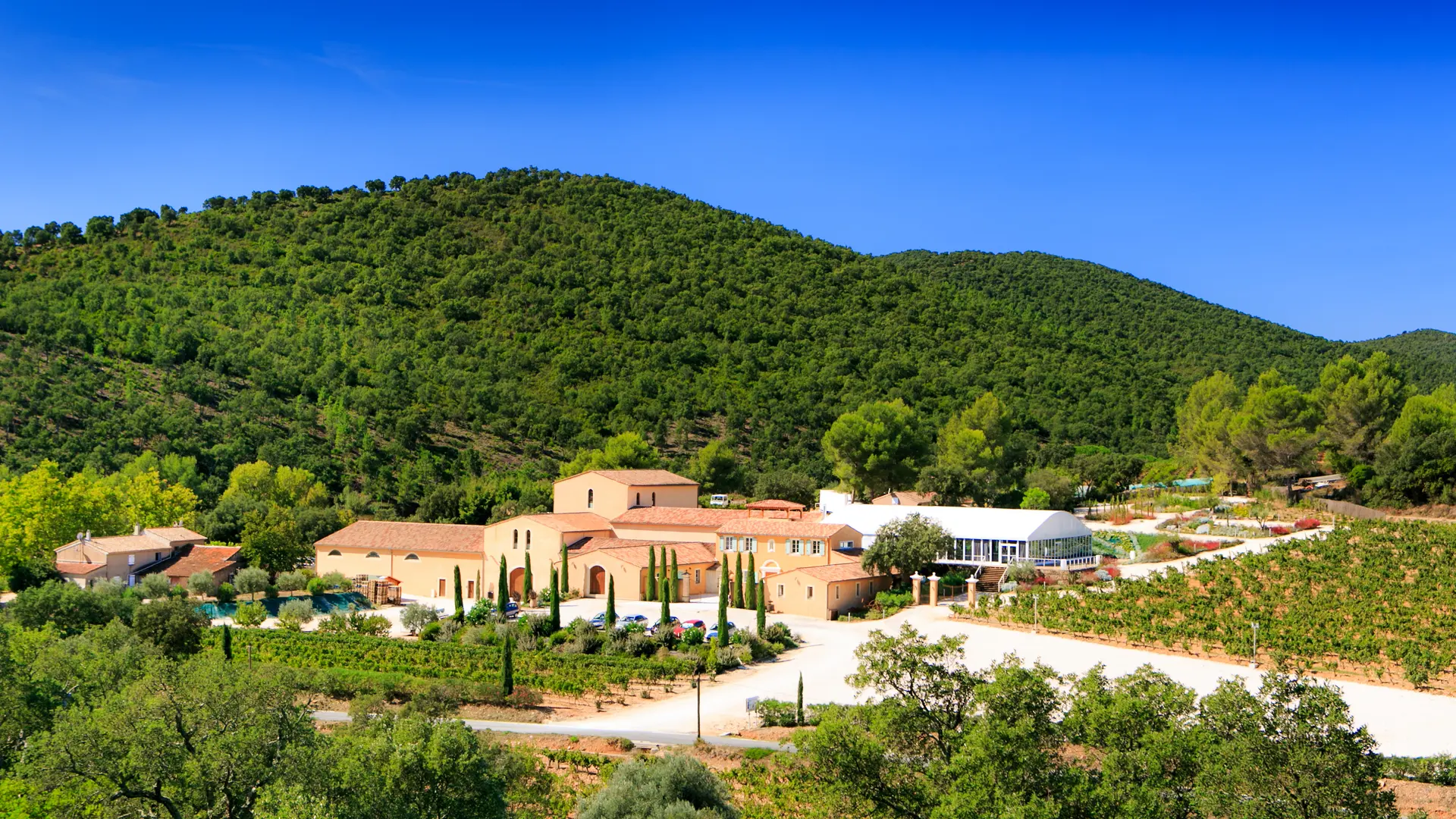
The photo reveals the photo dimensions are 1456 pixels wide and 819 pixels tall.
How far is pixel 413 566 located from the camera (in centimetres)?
4741

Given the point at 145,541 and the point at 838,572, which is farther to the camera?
the point at 145,541

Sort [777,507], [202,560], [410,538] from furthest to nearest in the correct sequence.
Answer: [777,507] → [410,538] → [202,560]

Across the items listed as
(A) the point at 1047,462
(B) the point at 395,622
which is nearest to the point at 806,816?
(B) the point at 395,622

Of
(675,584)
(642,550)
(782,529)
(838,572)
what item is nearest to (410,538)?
(642,550)

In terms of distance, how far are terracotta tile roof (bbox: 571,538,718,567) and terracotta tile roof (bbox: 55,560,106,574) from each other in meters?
18.9

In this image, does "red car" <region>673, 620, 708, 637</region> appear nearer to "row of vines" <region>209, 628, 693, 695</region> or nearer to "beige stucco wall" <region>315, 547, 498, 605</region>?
"row of vines" <region>209, 628, 693, 695</region>

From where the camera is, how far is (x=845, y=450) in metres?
58.7

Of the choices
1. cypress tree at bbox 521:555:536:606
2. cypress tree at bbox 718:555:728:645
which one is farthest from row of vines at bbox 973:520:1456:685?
cypress tree at bbox 521:555:536:606

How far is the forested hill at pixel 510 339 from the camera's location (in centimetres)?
6769

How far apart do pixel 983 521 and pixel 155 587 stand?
32.6 metres

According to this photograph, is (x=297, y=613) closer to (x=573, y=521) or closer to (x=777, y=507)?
(x=573, y=521)

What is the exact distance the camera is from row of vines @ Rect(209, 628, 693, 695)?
101ft

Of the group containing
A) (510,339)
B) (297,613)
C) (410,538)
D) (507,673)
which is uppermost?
(510,339)

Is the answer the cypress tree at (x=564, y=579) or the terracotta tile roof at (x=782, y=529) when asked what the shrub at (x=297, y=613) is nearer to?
the cypress tree at (x=564, y=579)
